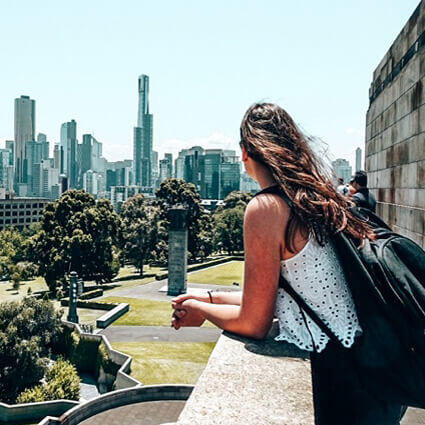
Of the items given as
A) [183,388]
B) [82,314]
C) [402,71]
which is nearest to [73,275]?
[82,314]

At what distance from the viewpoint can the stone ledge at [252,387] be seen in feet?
6.41

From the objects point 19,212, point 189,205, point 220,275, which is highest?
point 189,205

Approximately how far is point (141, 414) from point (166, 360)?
18.6 ft

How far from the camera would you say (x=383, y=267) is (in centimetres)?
204

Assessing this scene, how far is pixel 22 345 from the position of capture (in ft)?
70.9

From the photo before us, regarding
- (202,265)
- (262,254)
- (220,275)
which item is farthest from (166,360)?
(202,265)

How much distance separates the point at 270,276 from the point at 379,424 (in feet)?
2.45

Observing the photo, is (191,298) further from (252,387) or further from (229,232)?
(229,232)

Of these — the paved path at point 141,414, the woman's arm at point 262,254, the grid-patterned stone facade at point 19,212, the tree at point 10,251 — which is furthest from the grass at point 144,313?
the grid-patterned stone facade at point 19,212

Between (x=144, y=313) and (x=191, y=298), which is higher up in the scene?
(x=191, y=298)

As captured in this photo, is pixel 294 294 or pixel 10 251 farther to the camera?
pixel 10 251

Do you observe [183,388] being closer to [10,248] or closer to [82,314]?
[82,314]

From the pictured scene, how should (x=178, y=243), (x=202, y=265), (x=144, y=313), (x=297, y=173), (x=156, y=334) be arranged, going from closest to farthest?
(x=297, y=173) < (x=156, y=334) < (x=144, y=313) < (x=178, y=243) < (x=202, y=265)

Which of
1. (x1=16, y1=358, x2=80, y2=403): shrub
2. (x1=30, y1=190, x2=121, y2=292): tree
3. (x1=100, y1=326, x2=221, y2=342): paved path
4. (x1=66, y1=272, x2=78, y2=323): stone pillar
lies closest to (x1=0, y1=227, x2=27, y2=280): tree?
(x1=30, y1=190, x2=121, y2=292): tree
